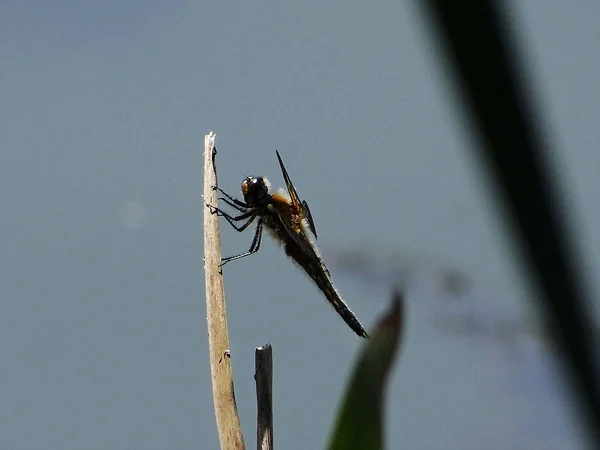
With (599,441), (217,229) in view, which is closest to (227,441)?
(217,229)

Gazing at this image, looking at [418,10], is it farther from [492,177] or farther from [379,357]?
[379,357]

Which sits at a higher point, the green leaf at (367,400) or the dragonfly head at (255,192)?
the dragonfly head at (255,192)

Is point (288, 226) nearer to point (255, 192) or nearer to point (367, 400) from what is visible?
point (255, 192)

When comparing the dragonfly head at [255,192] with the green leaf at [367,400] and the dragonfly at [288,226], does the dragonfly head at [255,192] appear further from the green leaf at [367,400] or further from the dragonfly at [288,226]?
the green leaf at [367,400]

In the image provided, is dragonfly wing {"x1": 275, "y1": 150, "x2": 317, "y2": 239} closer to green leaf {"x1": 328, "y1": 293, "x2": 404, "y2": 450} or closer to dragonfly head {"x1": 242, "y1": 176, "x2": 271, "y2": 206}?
dragonfly head {"x1": 242, "y1": 176, "x2": 271, "y2": 206}

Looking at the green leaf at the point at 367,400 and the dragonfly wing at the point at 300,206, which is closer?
the green leaf at the point at 367,400

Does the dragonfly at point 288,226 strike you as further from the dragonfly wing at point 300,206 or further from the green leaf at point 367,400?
the green leaf at point 367,400

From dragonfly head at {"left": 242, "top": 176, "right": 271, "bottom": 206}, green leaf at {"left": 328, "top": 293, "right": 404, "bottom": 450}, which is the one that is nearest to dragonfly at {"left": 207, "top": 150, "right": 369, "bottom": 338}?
dragonfly head at {"left": 242, "top": 176, "right": 271, "bottom": 206}

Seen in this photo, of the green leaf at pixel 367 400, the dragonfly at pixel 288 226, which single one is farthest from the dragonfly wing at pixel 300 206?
the green leaf at pixel 367 400
